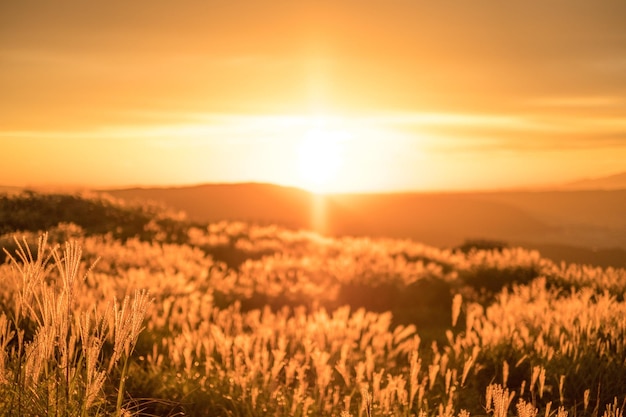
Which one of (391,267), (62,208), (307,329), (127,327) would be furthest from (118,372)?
(62,208)

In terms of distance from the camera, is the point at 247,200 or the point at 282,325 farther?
the point at 247,200

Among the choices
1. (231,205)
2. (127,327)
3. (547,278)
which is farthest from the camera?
(231,205)

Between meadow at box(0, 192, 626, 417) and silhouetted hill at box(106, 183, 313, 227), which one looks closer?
meadow at box(0, 192, 626, 417)

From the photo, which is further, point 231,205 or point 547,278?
point 231,205

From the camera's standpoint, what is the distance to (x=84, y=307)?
23.9ft

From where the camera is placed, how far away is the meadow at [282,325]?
13.1ft

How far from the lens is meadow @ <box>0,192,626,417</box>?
13.1 feet

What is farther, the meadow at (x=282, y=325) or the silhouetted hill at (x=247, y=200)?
the silhouetted hill at (x=247, y=200)

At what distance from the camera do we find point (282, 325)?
23.9ft

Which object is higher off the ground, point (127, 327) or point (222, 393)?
point (127, 327)

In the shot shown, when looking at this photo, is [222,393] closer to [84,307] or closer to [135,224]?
[84,307]

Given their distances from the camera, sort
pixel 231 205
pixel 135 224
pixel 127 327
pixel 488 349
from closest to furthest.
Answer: pixel 127 327
pixel 488 349
pixel 135 224
pixel 231 205

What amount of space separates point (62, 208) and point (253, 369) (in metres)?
16.3

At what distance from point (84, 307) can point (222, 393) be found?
7.94ft
